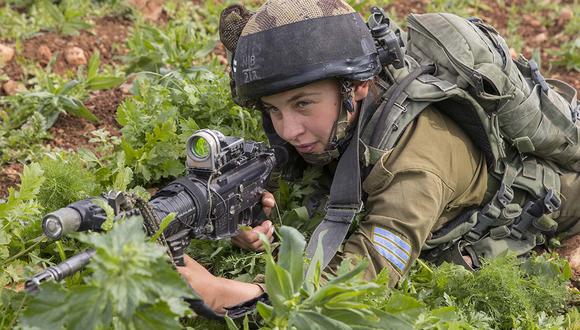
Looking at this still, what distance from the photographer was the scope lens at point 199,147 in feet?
11.4

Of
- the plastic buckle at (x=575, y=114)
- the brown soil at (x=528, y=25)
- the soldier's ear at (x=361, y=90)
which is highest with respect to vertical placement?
the soldier's ear at (x=361, y=90)

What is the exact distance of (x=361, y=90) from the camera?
4004 mm

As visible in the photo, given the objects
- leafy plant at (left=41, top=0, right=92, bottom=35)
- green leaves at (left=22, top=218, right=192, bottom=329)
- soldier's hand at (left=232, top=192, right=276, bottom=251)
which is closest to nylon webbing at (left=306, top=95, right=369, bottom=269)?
soldier's hand at (left=232, top=192, right=276, bottom=251)

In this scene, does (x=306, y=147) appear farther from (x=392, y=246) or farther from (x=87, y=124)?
(x=87, y=124)

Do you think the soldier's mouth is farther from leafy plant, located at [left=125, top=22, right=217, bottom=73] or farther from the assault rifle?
leafy plant, located at [left=125, top=22, right=217, bottom=73]

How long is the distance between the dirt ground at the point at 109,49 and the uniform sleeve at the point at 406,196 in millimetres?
1246

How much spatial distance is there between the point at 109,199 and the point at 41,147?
2.25m

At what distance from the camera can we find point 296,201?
4.66m

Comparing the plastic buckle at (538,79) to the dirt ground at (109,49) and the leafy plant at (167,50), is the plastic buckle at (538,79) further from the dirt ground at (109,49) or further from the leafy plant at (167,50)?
the leafy plant at (167,50)

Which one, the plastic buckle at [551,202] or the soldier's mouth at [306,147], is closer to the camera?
the soldier's mouth at [306,147]

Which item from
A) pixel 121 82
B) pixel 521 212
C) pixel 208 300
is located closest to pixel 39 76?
pixel 121 82

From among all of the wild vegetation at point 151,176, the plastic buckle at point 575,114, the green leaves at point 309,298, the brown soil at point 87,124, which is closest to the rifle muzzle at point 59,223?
the wild vegetation at point 151,176

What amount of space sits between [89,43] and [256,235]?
312cm

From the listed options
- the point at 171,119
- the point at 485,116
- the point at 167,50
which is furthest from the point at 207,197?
the point at 167,50
